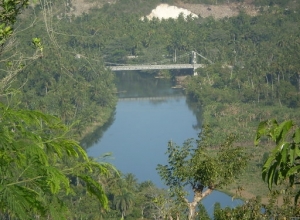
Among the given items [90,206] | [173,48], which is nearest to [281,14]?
[173,48]

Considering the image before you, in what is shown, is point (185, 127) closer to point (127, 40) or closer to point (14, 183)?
point (127, 40)

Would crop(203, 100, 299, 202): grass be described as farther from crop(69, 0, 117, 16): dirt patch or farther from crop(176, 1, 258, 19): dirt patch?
crop(176, 1, 258, 19): dirt patch

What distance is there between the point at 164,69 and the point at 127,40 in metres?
4.06

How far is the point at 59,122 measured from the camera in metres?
2.26

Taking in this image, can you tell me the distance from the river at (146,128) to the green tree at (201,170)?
30.1 feet

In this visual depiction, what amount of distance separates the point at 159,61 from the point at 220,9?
12.8 meters

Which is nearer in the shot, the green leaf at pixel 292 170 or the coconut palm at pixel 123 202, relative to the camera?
the green leaf at pixel 292 170

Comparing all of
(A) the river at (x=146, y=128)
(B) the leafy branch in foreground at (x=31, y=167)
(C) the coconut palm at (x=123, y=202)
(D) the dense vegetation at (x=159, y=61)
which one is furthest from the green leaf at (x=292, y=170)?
(A) the river at (x=146, y=128)

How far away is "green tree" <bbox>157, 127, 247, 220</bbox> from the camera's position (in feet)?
13.6

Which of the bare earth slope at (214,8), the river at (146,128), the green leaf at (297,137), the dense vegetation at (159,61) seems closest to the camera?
the green leaf at (297,137)

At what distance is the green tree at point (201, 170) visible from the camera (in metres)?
4.14

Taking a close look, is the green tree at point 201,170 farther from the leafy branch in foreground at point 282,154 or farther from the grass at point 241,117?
the grass at point 241,117

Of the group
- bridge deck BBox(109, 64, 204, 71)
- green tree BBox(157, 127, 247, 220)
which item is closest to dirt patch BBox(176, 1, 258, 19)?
bridge deck BBox(109, 64, 204, 71)

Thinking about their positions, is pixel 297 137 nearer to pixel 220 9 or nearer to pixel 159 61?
pixel 159 61
